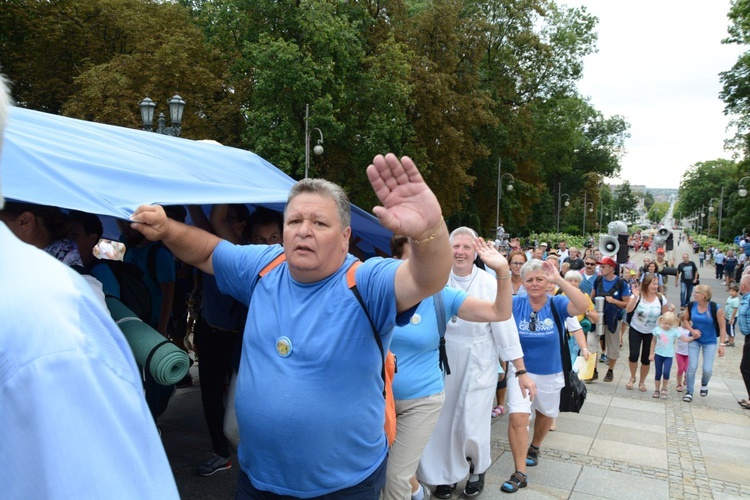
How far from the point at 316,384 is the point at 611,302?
29.4 feet

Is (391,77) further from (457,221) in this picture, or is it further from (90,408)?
(90,408)

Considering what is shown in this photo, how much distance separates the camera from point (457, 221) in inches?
1369

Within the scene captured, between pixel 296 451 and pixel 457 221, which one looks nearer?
pixel 296 451

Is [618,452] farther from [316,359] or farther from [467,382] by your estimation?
[316,359]

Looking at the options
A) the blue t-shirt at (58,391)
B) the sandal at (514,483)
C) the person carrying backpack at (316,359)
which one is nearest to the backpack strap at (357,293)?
the person carrying backpack at (316,359)

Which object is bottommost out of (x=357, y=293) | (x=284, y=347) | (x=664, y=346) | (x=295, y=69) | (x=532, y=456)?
(x=532, y=456)

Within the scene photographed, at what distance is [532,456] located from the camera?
5840 mm

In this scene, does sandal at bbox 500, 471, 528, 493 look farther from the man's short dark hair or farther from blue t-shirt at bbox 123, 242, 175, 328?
the man's short dark hair

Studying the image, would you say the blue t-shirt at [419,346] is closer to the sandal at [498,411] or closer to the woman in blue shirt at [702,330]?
the sandal at [498,411]

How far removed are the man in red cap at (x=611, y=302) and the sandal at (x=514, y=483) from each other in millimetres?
5541

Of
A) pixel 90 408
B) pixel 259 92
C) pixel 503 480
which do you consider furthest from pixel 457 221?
pixel 90 408

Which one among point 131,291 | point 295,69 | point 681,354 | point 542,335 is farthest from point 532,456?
point 295,69

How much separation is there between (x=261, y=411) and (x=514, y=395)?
3.16m

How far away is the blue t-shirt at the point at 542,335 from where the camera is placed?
17.9ft
